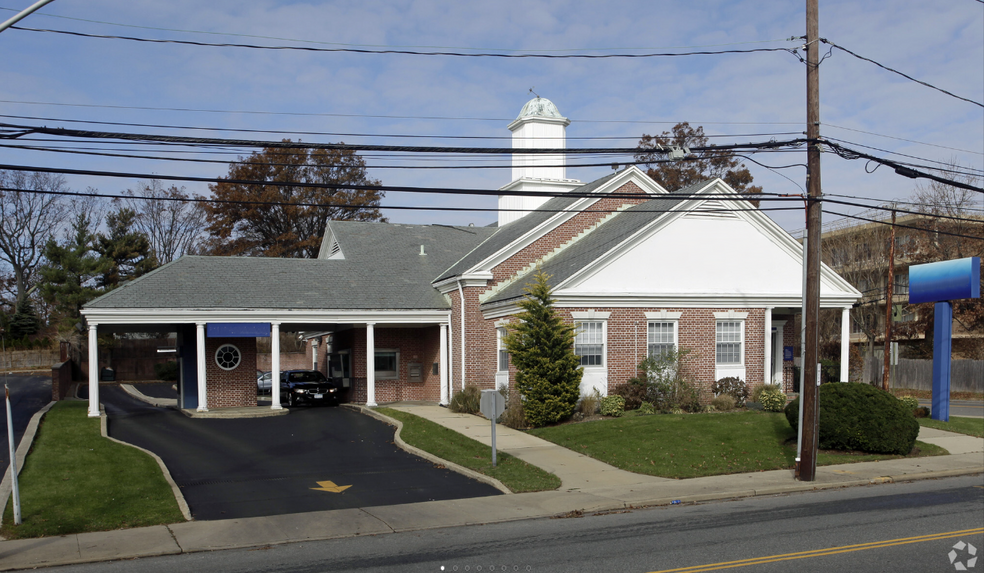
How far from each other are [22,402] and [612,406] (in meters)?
21.3

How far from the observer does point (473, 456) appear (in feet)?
59.6

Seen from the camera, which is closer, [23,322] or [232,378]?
[232,378]

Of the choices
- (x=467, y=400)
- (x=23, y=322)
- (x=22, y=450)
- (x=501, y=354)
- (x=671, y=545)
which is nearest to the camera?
(x=671, y=545)

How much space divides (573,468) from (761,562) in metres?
7.76

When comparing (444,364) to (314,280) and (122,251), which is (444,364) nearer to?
(314,280)

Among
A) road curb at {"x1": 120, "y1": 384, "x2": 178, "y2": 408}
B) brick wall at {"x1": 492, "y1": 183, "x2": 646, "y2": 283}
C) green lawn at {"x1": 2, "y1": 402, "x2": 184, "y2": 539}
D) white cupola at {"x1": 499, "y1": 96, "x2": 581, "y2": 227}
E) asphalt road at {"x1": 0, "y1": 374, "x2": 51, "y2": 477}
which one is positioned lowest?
road curb at {"x1": 120, "y1": 384, "x2": 178, "y2": 408}

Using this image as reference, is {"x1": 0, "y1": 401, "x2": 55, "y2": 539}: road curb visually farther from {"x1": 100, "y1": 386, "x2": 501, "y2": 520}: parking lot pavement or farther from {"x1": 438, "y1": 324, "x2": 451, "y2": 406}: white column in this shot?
{"x1": 438, "y1": 324, "x2": 451, "y2": 406}: white column

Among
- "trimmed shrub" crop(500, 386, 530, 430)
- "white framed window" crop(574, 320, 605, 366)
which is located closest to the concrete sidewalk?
"trimmed shrub" crop(500, 386, 530, 430)

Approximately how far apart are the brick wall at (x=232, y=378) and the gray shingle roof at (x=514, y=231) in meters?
7.51

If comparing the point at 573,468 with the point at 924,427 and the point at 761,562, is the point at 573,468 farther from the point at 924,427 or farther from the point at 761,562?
the point at 924,427

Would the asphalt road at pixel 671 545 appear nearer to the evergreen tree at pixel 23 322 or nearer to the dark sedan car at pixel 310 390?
the dark sedan car at pixel 310 390

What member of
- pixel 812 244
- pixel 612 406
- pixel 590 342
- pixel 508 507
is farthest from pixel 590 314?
pixel 508 507

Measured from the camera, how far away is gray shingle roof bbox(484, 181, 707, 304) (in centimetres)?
2511

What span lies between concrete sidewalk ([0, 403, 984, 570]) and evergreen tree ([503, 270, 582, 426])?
7.37 ft
